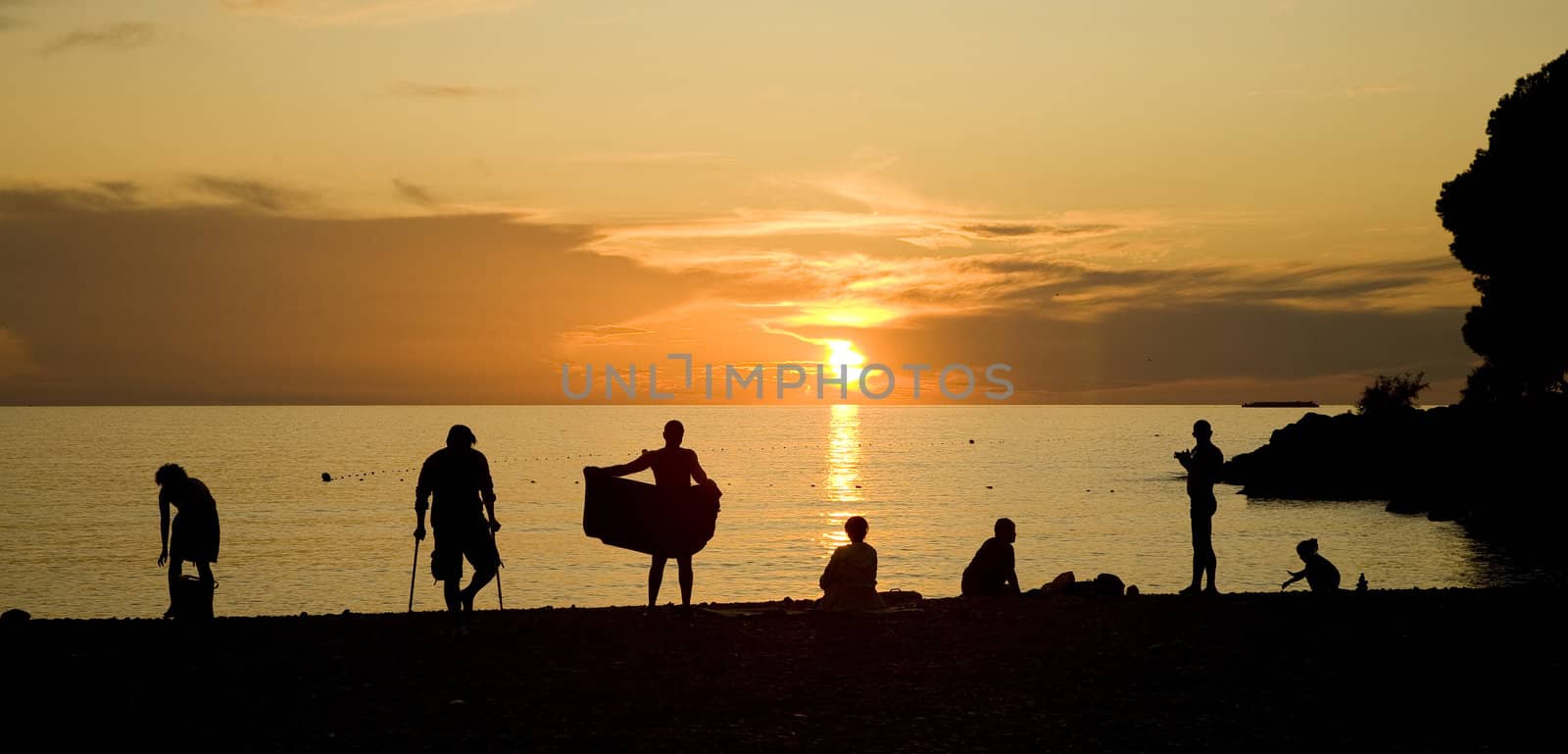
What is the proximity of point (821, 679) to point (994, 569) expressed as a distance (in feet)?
24.9

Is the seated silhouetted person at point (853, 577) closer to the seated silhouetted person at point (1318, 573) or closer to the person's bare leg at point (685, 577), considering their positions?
the person's bare leg at point (685, 577)

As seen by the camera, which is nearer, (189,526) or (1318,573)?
(189,526)

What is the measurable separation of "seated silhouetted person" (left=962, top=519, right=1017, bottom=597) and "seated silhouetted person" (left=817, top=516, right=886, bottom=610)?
3016 millimetres

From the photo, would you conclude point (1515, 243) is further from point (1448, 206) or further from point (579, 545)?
point (579, 545)

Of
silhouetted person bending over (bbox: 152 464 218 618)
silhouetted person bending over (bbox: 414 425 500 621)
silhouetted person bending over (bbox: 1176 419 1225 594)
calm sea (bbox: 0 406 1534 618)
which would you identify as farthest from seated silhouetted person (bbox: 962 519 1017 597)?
calm sea (bbox: 0 406 1534 618)

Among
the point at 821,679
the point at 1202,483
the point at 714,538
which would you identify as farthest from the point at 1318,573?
the point at 714,538

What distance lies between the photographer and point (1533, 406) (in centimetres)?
6022

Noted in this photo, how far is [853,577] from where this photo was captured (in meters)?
16.7

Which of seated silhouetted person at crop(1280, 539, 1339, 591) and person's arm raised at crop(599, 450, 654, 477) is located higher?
person's arm raised at crop(599, 450, 654, 477)

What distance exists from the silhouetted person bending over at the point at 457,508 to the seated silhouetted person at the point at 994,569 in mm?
7780

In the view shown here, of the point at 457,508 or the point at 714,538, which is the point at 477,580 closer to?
the point at 457,508

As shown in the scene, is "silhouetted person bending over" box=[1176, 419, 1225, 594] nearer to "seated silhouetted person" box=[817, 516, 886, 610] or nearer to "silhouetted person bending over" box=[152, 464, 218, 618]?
"seated silhouetted person" box=[817, 516, 886, 610]

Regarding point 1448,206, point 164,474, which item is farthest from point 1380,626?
point 1448,206

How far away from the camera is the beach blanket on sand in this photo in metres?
15.5
